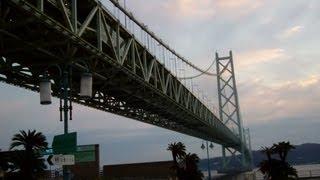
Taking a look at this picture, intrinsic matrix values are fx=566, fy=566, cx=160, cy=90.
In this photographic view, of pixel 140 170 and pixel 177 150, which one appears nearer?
pixel 177 150

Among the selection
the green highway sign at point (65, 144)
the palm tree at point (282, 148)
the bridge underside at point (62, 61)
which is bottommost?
the green highway sign at point (65, 144)

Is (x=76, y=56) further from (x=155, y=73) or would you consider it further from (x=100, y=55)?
(x=155, y=73)

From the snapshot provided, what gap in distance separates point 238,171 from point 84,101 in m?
81.8

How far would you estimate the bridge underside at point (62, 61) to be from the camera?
23330mm

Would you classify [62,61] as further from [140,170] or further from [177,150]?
[140,170]

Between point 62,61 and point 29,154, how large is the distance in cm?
850

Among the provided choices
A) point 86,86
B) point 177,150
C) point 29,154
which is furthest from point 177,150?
point 86,86

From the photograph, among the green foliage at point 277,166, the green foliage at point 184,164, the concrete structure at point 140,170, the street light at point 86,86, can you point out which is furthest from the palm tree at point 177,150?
the street light at point 86,86

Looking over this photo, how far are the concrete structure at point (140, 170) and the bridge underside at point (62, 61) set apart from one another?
27135 millimetres

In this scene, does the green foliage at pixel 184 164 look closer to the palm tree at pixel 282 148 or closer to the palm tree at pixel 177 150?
the palm tree at pixel 177 150

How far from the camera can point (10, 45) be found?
1099 inches

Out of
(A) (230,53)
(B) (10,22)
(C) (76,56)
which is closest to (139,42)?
(C) (76,56)

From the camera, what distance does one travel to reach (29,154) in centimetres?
3388

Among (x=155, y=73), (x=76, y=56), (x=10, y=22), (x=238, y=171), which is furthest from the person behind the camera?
(x=238, y=171)
